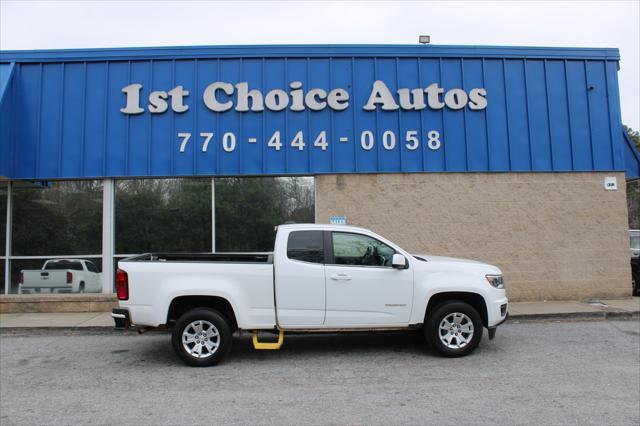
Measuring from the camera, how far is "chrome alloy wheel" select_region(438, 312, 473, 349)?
263 inches

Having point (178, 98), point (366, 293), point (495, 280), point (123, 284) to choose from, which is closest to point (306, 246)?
point (366, 293)

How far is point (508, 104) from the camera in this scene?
11.5 m

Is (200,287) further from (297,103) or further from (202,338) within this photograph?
(297,103)

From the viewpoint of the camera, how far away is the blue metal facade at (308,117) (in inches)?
438

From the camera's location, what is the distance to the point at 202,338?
6484 mm

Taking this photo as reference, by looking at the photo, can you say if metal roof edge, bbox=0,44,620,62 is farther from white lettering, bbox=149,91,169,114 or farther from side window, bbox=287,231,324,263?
side window, bbox=287,231,324,263

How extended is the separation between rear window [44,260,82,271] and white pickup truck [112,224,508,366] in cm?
533

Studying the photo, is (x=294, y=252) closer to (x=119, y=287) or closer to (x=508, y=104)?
(x=119, y=287)

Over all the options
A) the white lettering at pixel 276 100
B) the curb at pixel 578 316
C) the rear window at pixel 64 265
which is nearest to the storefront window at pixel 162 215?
the rear window at pixel 64 265

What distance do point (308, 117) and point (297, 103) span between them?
1.40 feet

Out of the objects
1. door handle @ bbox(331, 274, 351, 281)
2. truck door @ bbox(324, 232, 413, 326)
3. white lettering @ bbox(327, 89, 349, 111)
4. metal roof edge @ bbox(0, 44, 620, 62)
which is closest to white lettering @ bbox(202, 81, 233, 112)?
metal roof edge @ bbox(0, 44, 620, 62)

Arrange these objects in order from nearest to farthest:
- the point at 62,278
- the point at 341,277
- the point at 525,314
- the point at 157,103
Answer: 1. the point at 341,277
2. the point at 525,314
3. the point at 62,278
4. the point at 157,103

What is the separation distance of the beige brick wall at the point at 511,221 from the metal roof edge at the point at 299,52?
3.03 m

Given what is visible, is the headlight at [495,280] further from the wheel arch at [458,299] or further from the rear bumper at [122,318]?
the rear bumper at [122,318]
